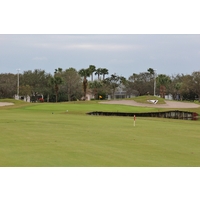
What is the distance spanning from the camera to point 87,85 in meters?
101

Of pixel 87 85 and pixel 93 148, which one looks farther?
pixel 87 85

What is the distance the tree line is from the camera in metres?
106

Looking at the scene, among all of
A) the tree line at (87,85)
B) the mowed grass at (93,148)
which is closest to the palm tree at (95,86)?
the tree line at (87,85)

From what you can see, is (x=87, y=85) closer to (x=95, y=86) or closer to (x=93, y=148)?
(x=95, y=86)

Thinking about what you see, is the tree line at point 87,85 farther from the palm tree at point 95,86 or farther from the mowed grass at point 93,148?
the mowed grass at point 93,148

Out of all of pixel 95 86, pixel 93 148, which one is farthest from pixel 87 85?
pixel 93 148

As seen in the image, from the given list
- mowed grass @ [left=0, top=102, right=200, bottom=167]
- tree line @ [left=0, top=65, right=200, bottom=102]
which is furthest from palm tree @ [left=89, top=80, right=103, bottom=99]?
mowed grass @ [left=0, top=102, right=200, bottom=167]

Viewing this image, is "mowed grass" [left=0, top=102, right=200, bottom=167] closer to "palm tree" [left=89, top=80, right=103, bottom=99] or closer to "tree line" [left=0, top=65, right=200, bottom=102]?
"tree line" [left=0, top=65, right=200, bottom=102]

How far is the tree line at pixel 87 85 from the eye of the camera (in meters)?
106

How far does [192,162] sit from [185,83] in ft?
325

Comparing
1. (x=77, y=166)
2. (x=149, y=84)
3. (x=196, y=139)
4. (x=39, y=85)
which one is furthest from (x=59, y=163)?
(x=149, y=84)

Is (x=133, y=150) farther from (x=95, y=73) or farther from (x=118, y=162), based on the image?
(x=95, y=73)

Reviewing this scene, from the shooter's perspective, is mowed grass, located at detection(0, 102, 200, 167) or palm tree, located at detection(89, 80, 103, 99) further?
palm tree, located at detection(89, 80, 103, 99)

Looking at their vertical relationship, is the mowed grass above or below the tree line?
below
